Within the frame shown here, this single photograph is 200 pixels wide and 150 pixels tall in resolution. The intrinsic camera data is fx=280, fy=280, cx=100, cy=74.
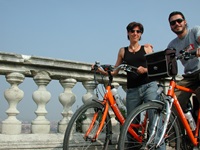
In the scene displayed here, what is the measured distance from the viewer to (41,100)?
133 inches

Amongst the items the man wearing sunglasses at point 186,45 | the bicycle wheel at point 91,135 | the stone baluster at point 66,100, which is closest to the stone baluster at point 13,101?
the stone baluster at point 66,100

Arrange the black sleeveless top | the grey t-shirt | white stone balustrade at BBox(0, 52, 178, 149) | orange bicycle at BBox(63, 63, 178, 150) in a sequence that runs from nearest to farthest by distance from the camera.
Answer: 1. orange bicycle at BBox(63, 63, 178, 150)
2. white stone balustrade at BBox(0, 52, 178, 149)
3. the grey t-shirt
4. the black sleeveless top

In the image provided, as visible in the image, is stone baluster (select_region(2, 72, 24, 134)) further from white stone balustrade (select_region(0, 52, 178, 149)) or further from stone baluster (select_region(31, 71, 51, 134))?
stone baluster (select_region(31, 71, 51, 134))

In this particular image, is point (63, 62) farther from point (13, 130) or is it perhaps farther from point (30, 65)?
point (13, 130)

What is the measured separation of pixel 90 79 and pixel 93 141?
3.55 ft

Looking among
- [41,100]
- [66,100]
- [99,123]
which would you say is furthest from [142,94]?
[41,100]

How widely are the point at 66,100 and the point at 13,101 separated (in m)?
0.67

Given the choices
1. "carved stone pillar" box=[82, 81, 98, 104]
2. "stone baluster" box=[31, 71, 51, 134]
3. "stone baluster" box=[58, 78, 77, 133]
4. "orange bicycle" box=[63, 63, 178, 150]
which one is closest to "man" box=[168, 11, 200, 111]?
"orange bicycle" box=[63, 63, 178, 150]

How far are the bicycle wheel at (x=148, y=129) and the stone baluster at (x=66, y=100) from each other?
84 cm

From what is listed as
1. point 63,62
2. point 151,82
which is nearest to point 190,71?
point 151,82

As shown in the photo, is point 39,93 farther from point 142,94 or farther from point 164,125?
point 164,125

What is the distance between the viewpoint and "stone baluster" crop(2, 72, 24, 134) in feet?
10.3

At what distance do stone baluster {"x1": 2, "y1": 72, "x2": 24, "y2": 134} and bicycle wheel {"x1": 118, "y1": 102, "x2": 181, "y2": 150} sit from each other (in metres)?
1.25

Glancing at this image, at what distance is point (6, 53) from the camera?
316 centimetres
